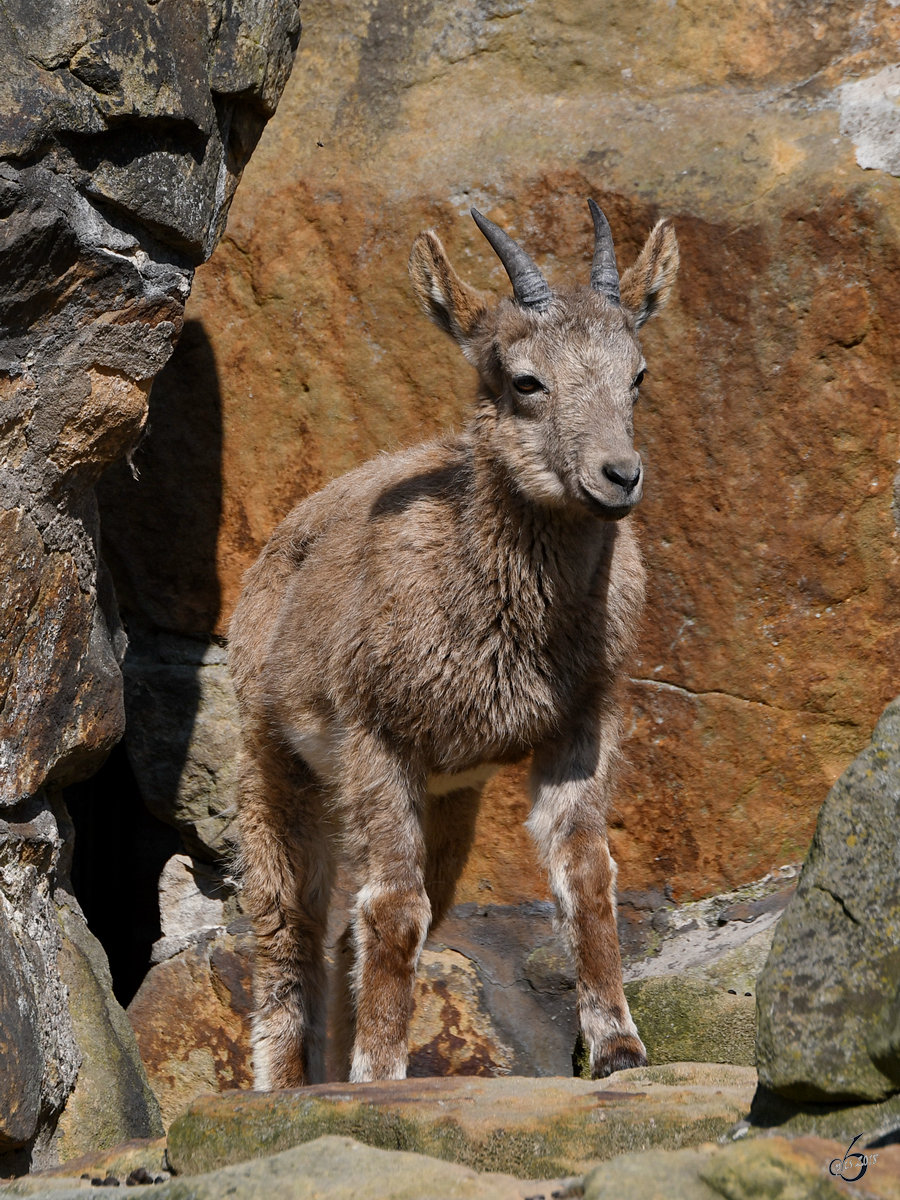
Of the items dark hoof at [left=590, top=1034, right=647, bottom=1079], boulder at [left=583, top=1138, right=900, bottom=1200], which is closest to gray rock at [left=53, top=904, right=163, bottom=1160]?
dark hoof at [left=590, top=1034, right=647, bottom=1079]

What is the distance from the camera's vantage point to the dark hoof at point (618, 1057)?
14.9ft

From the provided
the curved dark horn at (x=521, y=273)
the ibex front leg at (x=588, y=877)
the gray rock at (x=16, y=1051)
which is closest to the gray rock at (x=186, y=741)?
the gray rock at (x=16, y=1051)

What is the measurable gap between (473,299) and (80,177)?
155 cm

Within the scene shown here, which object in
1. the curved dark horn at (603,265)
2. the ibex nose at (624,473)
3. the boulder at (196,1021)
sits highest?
the curved dark horn at (603,265)

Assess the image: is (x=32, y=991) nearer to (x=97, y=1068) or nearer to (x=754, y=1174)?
(x=97, y=1068)

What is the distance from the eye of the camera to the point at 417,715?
510 centimetres

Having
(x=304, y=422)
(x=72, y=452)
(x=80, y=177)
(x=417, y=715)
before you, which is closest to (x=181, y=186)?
(x=80, y=177)

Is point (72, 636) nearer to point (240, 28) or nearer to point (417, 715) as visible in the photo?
point (417, 715)

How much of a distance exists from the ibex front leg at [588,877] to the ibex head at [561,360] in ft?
3.20

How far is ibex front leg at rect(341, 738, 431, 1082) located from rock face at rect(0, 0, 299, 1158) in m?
1.18

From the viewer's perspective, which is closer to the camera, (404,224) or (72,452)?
(72,452)

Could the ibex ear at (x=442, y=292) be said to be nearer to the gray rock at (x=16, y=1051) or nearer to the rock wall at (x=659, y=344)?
the rock wall at (x=659, y=344)

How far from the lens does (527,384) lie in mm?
5113

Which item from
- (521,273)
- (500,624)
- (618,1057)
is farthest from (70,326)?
(618,1057)
